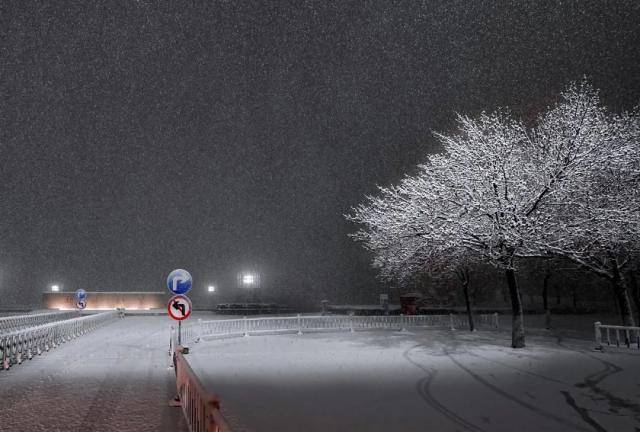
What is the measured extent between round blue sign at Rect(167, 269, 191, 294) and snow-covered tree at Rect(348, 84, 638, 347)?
10921 mm

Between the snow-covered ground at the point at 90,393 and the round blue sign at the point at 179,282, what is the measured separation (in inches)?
95.0

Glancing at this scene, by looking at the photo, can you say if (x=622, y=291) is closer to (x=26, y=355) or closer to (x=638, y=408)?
(x=638, y=408)

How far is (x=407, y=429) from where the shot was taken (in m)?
8.56

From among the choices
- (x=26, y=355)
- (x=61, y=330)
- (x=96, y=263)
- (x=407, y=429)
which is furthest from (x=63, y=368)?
(x=96, y=263)

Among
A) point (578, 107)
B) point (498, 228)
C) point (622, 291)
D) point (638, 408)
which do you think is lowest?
point (638, 408)

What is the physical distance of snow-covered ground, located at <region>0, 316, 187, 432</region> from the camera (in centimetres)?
852

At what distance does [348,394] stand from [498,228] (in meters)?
12.1

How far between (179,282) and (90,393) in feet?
12.0

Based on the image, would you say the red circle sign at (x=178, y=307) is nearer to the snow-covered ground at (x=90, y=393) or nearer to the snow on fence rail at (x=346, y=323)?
the snow-covered ground at (x=90, y=393)

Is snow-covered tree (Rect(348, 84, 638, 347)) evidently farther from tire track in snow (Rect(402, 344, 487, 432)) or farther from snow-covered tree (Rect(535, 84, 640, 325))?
tire track in snow (Rect(402, 344, 487, 432))

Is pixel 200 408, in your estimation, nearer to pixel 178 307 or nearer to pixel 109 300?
pixel 178 307

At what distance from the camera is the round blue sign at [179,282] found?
44.0ft

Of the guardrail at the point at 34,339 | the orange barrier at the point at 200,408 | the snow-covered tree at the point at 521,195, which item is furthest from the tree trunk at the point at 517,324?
the guardrail at the point at 34,339

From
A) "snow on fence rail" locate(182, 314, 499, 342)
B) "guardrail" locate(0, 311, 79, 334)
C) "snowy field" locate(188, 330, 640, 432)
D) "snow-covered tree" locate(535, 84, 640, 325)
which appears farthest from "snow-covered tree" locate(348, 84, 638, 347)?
"guardrail" locate(0, 311, 79, 334)
